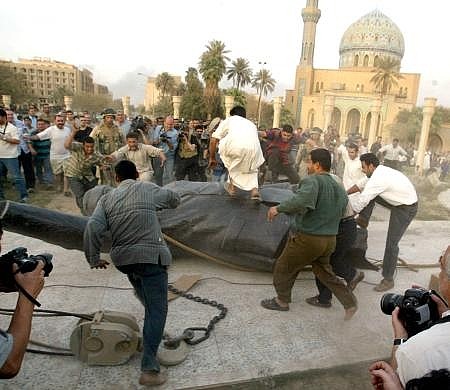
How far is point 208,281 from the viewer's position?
15.0ft

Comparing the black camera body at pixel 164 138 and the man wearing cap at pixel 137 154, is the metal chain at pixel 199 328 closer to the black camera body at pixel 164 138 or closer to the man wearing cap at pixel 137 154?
the man wearing cap at pixel 137 154

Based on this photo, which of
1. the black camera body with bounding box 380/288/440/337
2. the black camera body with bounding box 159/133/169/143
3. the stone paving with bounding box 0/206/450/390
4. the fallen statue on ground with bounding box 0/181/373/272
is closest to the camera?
the black camera body with bounding box 380/288/440/337

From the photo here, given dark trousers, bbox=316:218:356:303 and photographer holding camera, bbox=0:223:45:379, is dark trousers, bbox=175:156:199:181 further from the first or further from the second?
→ photographer holding camera, bbox=0:223:45:379

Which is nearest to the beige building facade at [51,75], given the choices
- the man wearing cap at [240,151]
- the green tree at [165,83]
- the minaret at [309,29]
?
the green tree at [165,83]

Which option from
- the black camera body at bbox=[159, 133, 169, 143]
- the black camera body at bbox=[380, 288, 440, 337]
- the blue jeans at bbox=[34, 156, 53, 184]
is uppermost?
the black camera body at bbox=[159, 133, 169, 143]

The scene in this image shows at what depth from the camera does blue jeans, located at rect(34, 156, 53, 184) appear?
8.87m

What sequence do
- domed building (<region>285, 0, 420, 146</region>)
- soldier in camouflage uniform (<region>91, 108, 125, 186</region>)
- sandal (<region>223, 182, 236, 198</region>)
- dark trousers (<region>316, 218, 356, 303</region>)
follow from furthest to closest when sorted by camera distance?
domed building (<region>285, 0, 420, 146</region>) < soldier in camouflage uniform (<region>91, 108, 125, 186</region>) < sandal (<region>223, 182, 236, 198</region>) < dark trousers (<region>316, 218, 356, 303</region>)

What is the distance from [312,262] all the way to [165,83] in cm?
6440

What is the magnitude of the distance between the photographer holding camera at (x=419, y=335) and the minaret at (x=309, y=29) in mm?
66483

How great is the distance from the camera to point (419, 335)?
1.31 metres

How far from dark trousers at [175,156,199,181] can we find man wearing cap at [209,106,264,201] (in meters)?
3.70

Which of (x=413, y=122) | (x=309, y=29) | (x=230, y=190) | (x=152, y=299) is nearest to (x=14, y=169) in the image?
(x=230, y=190)

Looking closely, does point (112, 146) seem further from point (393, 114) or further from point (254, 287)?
point (393, 114)

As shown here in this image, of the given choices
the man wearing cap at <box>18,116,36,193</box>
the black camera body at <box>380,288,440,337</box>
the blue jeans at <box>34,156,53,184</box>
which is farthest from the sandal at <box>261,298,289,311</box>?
the blue jeans at <box>34,156,53,184</box>
